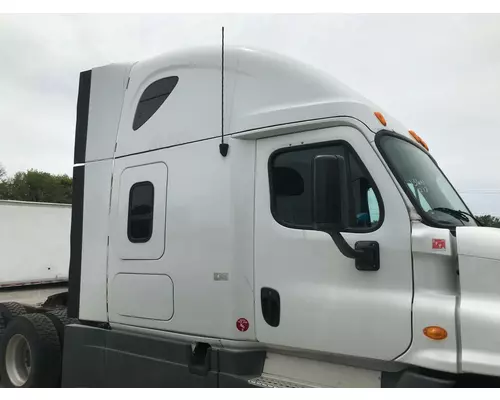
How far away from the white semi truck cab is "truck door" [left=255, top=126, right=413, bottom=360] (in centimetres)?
1

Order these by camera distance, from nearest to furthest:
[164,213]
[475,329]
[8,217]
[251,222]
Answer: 1. [475,329]
2. [251,222]
3. [164,213]
4. [8,217]

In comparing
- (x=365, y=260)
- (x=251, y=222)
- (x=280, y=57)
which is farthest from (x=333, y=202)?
(x=280, y=57)

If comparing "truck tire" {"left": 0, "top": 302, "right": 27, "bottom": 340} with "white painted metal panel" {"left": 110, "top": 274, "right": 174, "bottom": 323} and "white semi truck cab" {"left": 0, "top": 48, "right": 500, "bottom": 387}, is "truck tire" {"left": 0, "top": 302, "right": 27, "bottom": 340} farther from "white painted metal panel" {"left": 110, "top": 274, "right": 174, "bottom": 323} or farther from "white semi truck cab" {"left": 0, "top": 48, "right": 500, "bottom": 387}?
"white painted metal panel" {"left": 110, "top": 274, "right": 174, "bottom": 323}

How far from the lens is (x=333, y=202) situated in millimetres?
3145

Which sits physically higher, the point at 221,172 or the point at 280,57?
the point at 280,57

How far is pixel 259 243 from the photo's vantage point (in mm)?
3523

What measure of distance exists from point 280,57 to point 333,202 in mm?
1339

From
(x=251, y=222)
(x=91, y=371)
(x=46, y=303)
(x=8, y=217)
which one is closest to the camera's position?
(x=251, y=222)

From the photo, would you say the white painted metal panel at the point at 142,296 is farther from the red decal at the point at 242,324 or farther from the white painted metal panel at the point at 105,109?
the white painted metal panel at the point at 105,109

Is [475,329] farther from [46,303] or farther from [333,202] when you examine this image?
[46,303]

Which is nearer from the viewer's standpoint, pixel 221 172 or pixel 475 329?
pixel 475 329

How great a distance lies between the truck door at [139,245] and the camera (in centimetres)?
399

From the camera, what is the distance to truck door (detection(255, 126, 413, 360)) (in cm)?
296

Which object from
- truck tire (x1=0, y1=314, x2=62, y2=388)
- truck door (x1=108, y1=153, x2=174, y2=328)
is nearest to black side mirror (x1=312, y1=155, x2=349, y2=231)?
truck door (x1=108, y1=153, x2=174, y2=328)
